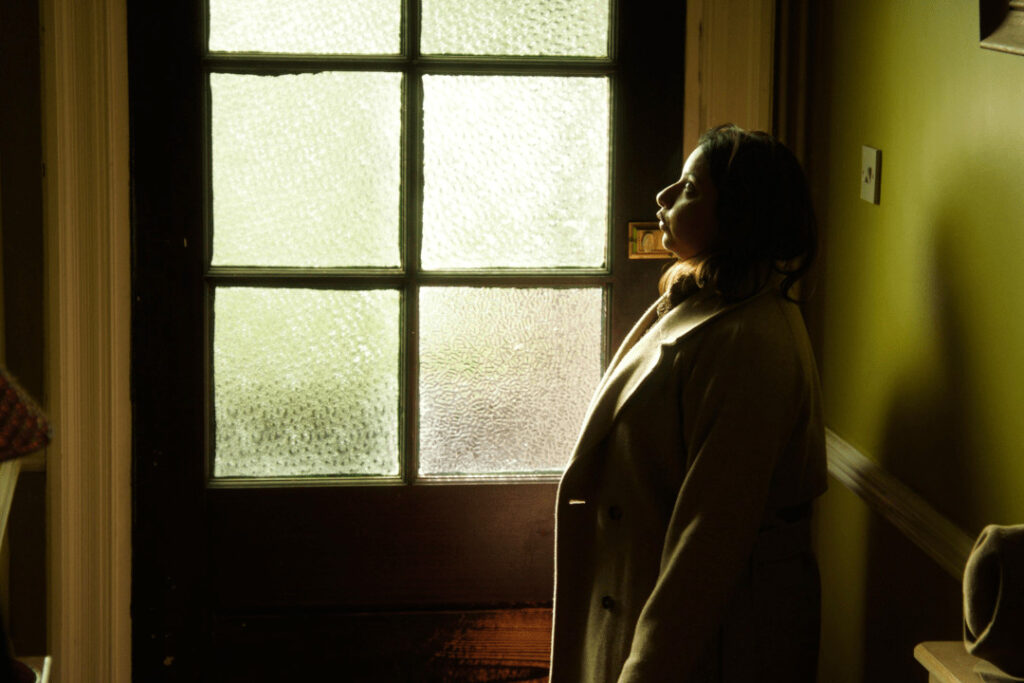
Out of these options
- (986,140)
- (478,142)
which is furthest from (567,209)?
(986,140)

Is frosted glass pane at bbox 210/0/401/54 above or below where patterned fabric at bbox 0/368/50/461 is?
above

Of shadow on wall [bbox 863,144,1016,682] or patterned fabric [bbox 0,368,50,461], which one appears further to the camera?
shadow on wall [bbox 863,144,1016,682]

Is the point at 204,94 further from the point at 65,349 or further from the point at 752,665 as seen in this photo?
the point at 752,665

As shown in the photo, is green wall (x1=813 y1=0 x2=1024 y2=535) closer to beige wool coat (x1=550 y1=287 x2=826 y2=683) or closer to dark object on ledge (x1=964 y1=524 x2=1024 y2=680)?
beige wool coat (x1=550 y1=287 x2=826 y2=683)

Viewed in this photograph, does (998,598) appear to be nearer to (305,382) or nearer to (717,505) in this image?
(717,505)

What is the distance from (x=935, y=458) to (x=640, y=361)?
0.45 metres

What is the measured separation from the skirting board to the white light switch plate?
0.44 metres

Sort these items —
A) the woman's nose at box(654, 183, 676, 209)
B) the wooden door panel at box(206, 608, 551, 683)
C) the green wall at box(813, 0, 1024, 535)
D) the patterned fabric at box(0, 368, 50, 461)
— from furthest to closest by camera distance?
the wooden door panel at box(206, 608, 551, 683) → the woman's nose at box(654, 183, 676, 209) → the green wall at box(813, 0, 1024, 535) → the patterned fabric at box(0, 368, 50, 461)

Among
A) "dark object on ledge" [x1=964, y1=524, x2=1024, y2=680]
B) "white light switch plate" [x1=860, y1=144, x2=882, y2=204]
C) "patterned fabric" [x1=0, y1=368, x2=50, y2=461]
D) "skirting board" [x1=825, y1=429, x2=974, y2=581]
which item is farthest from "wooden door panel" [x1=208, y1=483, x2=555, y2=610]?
"dark object on ledge" [x1=964, y1=524, x2=1024, y2=680]

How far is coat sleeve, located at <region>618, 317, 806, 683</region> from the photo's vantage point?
5.15 feet

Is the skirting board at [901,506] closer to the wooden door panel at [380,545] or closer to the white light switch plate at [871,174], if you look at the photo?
the white light switch plate at [871,174]

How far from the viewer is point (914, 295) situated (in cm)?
176

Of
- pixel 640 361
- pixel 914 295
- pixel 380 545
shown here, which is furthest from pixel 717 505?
pixel 380 545

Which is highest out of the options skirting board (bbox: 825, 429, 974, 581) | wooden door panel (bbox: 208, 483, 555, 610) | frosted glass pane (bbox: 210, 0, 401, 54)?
frosted glass pane (bbox: 210, 0, 401, 54)
